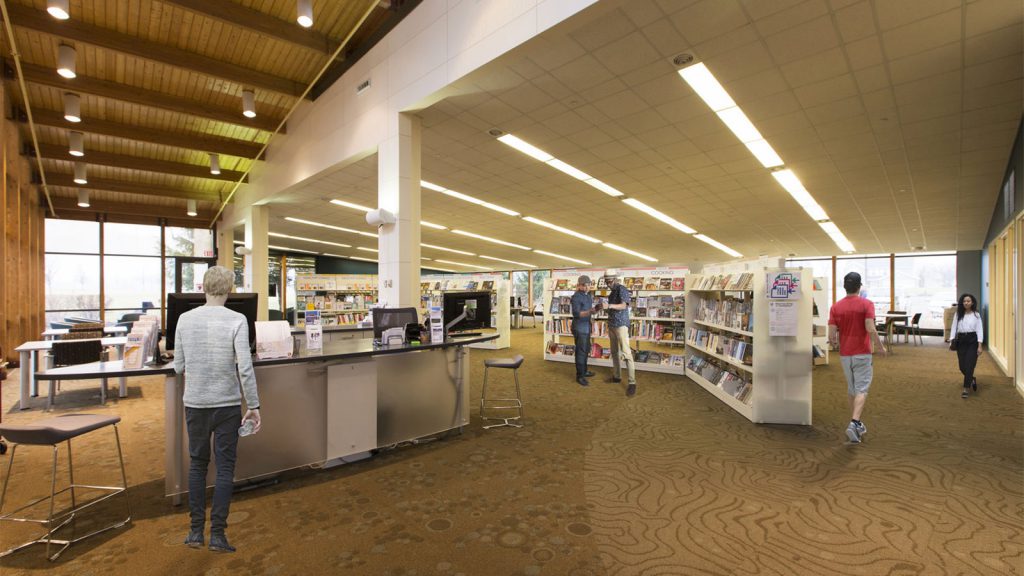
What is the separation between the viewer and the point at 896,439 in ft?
14.6

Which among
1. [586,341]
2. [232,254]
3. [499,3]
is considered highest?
[499,3]

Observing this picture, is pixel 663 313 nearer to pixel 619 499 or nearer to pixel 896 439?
pixel 896 439

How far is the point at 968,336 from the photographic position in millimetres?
6344

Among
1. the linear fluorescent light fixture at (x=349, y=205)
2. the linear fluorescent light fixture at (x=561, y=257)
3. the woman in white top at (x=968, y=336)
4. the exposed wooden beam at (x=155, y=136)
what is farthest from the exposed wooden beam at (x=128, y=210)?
the woman in white top at (x=968, y=336)

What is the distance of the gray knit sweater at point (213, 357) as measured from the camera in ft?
8.33

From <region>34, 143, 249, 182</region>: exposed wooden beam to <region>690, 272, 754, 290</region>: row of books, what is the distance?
11697 mm

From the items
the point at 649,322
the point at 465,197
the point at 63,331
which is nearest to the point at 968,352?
the point at 649,322

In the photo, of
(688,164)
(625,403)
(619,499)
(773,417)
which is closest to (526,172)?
(688,164)

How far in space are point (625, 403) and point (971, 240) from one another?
16.5 metres

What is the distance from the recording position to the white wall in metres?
4.47

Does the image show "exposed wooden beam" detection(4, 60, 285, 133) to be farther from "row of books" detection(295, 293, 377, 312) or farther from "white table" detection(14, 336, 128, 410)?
"white table" detection(14, 336, 128, 410)

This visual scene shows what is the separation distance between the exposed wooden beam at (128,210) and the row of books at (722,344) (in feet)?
53.3

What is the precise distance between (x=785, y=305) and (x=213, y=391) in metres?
5.33

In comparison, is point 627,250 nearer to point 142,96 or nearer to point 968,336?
point 968,336
